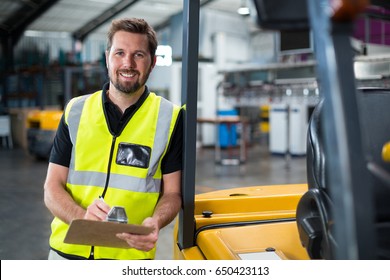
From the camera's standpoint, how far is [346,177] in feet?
2.62

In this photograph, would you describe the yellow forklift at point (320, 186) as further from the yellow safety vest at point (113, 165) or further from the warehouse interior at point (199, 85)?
the warehouse interior at point (199, 85)

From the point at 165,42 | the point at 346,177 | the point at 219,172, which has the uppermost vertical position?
the point at 165,42

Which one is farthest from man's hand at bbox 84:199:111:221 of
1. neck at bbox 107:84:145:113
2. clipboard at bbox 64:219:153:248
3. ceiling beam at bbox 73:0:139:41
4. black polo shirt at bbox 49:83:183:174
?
ceiling beam at bbox 73:0:139:41

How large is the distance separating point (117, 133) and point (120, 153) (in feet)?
0.26

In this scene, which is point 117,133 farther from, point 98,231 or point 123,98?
point 98,231

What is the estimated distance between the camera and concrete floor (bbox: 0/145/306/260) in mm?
4168

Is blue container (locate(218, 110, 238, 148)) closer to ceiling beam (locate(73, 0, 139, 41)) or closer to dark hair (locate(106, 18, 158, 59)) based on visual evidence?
ceiling beam (locate(73, 0, 139, 41))

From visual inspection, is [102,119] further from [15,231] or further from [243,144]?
[243,144]

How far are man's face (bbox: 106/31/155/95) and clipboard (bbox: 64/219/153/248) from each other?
59cm

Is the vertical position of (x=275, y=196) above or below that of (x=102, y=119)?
below

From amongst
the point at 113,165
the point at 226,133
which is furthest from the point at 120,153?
the point at 226,133

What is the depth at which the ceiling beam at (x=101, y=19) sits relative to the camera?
46.1ft
